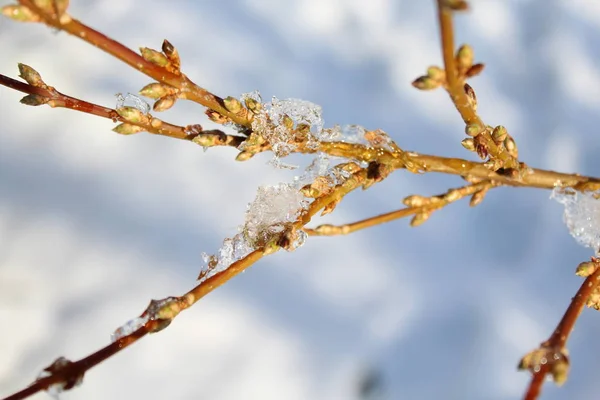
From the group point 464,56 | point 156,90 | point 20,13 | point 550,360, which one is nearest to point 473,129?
point 464,56

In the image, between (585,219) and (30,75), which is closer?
(30,75)

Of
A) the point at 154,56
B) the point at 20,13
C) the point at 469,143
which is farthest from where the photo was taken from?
the point at 469,143

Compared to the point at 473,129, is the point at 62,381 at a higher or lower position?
lower

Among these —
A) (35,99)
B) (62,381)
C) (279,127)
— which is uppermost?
(35,99)

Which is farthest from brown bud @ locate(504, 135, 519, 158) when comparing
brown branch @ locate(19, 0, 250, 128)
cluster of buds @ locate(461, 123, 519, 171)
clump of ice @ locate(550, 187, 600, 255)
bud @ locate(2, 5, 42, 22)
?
bud @ locate(2, 5, 42, 22)

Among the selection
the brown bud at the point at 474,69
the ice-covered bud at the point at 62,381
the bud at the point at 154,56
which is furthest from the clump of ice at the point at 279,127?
the ice-covered bud at the point at 62,381

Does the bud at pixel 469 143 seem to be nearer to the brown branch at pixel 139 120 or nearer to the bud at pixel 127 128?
the brown branch at pixel 139 120

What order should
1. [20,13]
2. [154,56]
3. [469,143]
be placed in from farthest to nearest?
[469,143], [154,56], [20,13]

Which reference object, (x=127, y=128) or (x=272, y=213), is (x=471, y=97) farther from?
(x=127, y=128)

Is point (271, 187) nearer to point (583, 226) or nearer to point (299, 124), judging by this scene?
point (299, 124)

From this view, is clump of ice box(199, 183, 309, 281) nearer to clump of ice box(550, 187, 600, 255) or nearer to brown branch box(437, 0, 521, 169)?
brown branch box(437, 0, 521, 169)
